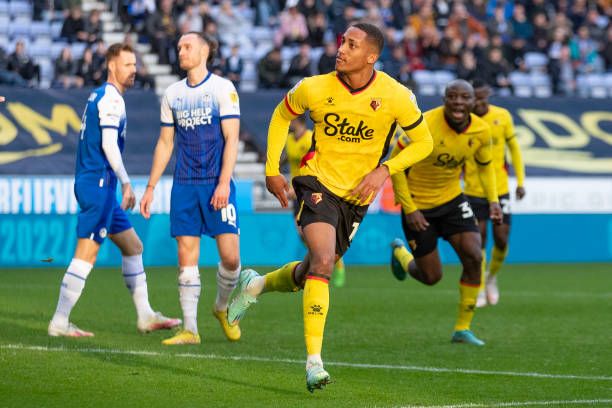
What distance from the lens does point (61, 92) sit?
18250mm

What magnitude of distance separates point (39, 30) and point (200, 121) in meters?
14.5

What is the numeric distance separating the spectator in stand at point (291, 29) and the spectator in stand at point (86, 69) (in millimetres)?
4701

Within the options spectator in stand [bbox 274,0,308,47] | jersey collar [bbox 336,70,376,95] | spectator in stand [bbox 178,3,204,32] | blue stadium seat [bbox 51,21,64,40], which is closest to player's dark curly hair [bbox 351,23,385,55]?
jersey collar [bbox 336,70,376,95]

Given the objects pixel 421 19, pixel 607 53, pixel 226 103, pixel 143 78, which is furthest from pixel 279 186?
pixel 607 53

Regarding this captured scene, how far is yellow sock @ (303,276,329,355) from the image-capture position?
613 cm

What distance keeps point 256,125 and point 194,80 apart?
11.4 metres

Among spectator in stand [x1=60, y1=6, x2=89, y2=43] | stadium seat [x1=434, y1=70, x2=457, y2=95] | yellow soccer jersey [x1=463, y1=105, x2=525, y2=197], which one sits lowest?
stadium seat [x1=434, y1=70, x2=457, y2=95]

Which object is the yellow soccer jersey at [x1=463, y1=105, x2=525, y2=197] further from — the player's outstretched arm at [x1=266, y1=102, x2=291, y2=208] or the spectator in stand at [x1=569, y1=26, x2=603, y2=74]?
the spectator in stand at [x1=569, y1=26, x2=603, y2=74]

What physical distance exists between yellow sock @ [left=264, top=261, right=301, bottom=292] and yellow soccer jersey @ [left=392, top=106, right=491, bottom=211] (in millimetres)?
1856

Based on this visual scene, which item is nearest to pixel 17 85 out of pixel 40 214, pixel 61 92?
pixel 61 92

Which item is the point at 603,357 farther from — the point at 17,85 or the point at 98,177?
the point at 17,85

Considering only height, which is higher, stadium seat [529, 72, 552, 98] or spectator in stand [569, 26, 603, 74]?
spectator in stand [569, 26, 603, 74]

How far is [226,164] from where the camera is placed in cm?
804

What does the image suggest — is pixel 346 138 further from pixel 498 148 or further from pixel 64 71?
pixel 64 71
